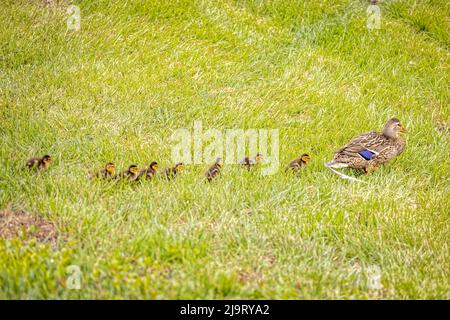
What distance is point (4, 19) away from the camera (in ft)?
28.8

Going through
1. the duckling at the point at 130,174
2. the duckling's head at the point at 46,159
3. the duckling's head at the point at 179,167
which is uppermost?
the duckling's head at the point at 46,159

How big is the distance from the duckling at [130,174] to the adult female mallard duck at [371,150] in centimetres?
231

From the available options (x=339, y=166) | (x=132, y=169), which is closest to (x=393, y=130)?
(x=339, y=166)

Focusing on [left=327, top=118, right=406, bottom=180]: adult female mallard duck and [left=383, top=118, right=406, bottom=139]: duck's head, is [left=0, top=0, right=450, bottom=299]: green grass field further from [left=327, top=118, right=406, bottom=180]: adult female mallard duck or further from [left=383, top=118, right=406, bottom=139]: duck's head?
[left=383, top=118, right=406, bottom=139]: duck's head

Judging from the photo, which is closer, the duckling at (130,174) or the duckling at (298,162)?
the duckling at (130,174)

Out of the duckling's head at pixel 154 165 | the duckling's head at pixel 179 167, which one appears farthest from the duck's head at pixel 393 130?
the duckling's head at pixel 154 165

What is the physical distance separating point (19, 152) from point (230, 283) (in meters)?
3.18

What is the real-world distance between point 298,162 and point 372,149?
0.97 m

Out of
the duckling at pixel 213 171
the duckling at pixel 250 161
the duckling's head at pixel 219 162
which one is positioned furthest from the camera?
the duckling at pixel 250 161

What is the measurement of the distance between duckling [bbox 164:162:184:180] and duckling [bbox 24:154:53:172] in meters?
1.29

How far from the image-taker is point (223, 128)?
6879 mm

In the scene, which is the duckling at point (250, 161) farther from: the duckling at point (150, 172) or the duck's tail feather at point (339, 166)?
the duckling at point (150, 172)

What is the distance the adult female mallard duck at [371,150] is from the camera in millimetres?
6016

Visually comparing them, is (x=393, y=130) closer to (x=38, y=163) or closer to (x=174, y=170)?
(x=174, y=170)
